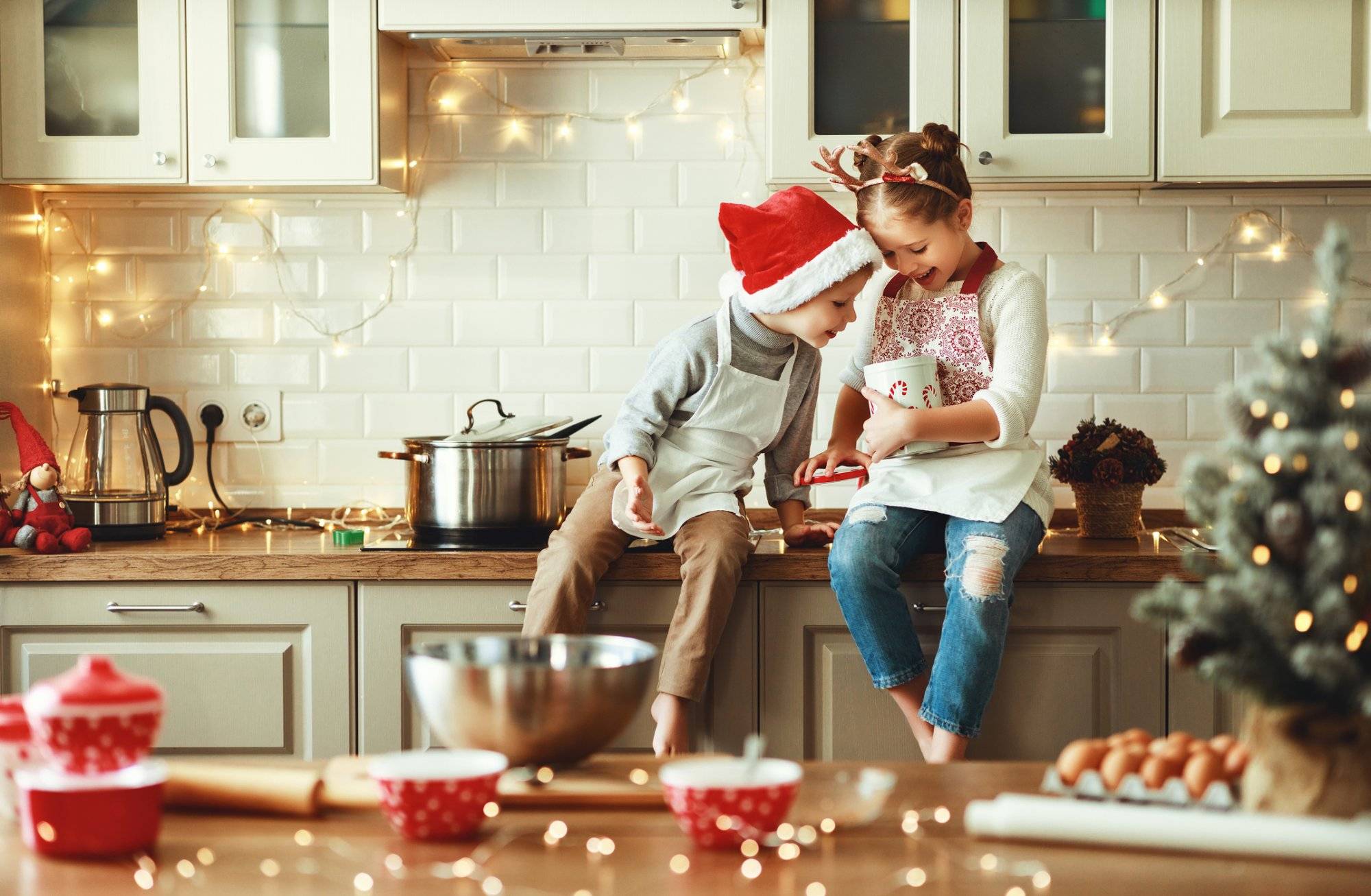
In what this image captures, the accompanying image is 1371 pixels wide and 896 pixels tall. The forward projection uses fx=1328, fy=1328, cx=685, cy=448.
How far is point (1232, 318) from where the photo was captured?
2727 millimetres

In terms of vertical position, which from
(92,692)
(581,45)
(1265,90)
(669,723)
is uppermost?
(581,45)

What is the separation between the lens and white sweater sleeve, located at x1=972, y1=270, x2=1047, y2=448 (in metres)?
2.15

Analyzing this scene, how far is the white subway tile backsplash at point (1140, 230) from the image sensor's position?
2730 millimetres

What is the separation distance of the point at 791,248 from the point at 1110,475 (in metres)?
0.72

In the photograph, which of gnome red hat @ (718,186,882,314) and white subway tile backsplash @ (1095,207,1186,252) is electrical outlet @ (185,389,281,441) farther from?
white subway tile backsplash @ (1095,207,1186,252)

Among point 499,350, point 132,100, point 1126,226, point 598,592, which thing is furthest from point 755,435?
point 132,100

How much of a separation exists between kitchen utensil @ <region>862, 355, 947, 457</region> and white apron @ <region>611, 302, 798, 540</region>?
0.70ft

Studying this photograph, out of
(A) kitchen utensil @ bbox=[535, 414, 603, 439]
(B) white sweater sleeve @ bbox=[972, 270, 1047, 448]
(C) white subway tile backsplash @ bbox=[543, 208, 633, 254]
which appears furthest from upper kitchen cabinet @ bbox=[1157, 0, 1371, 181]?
(A) kitchen utensil @ bbox=[535, 414, 603, 439]

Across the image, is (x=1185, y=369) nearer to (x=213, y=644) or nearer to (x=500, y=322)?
(x=500, y=322)

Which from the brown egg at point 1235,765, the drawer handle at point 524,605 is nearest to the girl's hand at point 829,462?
the drawer handle at point 524,605

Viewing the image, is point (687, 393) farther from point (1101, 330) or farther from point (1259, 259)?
point (1259, 259)

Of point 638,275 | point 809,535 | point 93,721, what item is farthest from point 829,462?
point 93,721

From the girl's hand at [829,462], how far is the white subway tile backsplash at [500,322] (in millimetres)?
725

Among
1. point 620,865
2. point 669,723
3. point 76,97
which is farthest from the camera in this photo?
point 76,97
